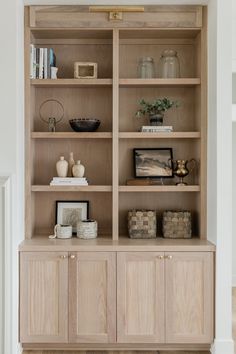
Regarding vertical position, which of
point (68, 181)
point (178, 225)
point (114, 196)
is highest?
point (68, 181)

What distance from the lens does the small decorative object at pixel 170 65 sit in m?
4.03

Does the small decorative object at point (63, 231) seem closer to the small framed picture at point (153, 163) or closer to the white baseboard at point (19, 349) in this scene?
the small framed picture at point (153, 163)

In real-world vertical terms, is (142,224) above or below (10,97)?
below

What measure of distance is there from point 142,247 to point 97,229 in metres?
0.63

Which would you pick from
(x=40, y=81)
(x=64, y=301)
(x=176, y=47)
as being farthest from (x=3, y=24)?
(x=64, y=301)

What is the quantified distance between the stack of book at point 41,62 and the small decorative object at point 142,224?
1253 mm

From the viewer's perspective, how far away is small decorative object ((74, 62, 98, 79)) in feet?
13.0

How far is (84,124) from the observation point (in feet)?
13.0

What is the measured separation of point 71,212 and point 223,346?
152 cm

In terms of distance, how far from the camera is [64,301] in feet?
11.9

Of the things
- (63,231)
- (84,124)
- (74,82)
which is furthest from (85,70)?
(63,231)

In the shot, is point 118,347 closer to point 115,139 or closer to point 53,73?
point 115,139

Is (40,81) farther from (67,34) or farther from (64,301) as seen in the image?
(64,301)

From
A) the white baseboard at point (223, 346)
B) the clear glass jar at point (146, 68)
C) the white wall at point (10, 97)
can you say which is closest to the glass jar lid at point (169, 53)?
the clear glass jar at point (146, 68)
